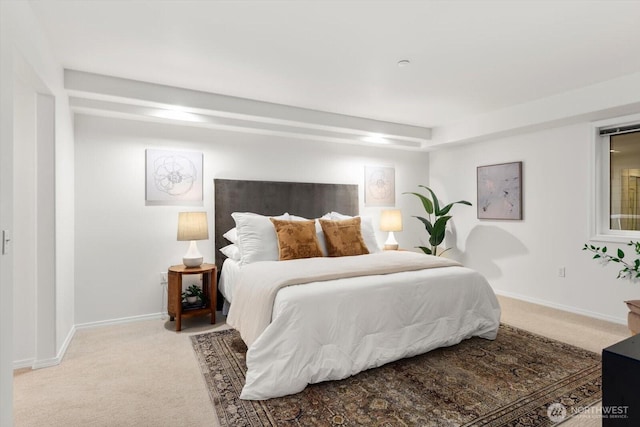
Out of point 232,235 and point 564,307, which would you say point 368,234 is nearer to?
point 232,235

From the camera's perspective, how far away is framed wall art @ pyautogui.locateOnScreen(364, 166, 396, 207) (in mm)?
5035

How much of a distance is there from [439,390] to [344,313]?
2.49 feet

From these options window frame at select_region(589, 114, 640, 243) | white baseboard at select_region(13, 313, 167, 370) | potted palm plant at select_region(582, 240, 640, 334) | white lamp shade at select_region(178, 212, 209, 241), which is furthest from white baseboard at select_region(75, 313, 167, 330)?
window frame at select_region(589, 114, 640, 243)

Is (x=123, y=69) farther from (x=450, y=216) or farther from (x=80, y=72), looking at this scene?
(x=450, y=216)

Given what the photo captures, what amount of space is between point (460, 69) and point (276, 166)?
2.35m

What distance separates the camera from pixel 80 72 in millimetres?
2936

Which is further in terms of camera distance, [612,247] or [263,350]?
[612,247]

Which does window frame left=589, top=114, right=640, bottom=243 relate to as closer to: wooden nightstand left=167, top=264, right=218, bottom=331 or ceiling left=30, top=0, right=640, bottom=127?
ceiling left=30, top=0, right=640, bottom=127

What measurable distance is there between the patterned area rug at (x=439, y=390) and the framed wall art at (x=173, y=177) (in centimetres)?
171

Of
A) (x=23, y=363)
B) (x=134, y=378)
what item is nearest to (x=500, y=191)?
(x=134, y=378)

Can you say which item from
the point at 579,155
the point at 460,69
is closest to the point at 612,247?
the point at 579,155

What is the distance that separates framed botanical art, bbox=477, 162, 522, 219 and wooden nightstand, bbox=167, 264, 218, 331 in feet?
12.1

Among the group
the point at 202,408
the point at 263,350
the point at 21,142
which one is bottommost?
the point at 202,408

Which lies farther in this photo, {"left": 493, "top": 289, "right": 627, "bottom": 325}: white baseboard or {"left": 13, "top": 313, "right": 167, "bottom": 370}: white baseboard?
{"left": 493, "top": 289, "right": 627, "bottom": 325}: white baseboard
